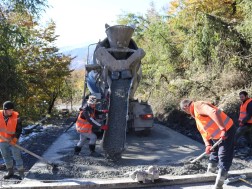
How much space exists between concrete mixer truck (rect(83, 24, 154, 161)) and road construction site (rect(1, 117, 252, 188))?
2.55 ft

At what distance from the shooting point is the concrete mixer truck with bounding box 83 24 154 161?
30.2 feet

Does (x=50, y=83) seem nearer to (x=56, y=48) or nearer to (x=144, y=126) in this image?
(x=56, y=48)

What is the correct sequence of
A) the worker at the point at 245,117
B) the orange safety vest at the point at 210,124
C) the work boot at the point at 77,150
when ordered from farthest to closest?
the work boot at the point at 77,150 → the worker at the point at 245,117 → the orange safety vest at the point at 210,124

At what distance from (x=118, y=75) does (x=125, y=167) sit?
3.58m

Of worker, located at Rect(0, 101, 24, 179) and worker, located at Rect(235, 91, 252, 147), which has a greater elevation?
worker, located at Rect(235, 91, 252, 147)

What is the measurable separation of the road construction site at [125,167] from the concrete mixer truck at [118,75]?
778mm

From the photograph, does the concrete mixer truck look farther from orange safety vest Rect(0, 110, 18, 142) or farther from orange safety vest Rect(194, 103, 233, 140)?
orange safety vest Rect(194, 103, 233, 140)

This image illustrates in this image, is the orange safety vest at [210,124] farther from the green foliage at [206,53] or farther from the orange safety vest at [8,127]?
the green foliage at [206,53]

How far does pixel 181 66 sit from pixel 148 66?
2957 mm

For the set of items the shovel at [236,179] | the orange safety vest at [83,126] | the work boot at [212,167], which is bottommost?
the shovel at [236,179]

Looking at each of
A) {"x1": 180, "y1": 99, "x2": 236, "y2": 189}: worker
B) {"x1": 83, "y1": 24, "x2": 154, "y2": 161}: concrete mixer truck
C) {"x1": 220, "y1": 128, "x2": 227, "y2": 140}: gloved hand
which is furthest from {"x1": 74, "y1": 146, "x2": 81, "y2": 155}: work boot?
{"x1": 220, "y1": 128, "x2": 227, "y2": 140}: gloved hand

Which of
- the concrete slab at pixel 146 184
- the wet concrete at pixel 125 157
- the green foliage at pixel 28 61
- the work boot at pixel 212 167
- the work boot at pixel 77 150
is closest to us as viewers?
the concrete slab at pixel 146 184

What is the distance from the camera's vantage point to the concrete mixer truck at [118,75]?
922 cm

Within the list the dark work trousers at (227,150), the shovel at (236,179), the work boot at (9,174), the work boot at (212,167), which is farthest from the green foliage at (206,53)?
the work boot at (9,174)
